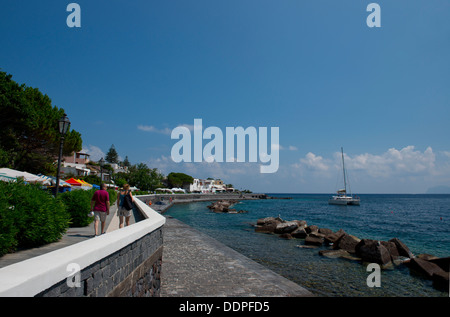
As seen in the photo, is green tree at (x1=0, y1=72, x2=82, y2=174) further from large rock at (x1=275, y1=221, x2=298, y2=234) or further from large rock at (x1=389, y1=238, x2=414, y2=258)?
large rock at (x1=389, y1=238, x2=414, y2=258)

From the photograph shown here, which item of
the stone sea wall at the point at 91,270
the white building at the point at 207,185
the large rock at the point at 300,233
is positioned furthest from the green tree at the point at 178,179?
the stone sea wall at the point at 91,270

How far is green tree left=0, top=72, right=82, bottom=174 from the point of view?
877 inches

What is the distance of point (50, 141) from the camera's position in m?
27.8

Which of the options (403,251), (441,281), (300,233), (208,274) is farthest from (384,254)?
(208,274)

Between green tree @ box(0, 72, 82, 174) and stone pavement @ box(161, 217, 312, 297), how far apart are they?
65.1 feet

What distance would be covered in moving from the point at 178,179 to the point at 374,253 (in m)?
102

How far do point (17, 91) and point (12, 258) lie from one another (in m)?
23.2

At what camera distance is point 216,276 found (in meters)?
8.49

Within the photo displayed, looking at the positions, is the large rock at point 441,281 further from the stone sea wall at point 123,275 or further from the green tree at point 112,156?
the green tree at point 112,156

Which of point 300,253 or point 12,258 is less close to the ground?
point 12,258
